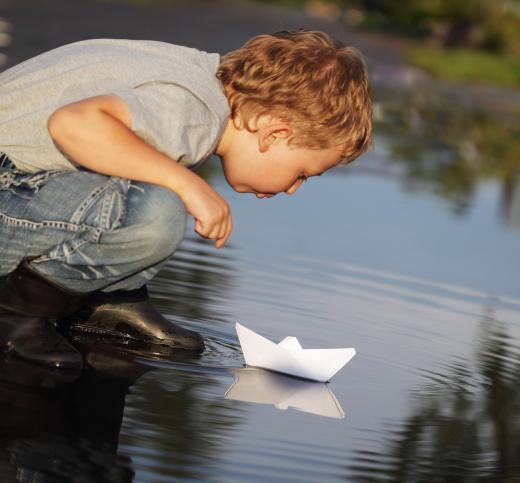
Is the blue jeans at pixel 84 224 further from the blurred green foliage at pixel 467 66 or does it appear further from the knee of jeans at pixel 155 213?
the blurred green foliage at pixel 467 66

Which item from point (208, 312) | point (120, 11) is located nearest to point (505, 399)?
point (208, 312)

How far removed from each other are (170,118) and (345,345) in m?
1.32

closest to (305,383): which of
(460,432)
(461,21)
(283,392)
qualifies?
(283,392)

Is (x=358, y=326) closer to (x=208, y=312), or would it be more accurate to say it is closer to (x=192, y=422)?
(x=208, y=312)

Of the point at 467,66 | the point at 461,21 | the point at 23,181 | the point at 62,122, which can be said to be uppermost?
the point at 62,122

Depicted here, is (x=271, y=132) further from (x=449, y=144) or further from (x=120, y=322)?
(x=449, y=144)

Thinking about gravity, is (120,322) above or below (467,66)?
above

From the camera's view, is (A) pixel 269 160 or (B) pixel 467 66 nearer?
(A) pixel 269 160

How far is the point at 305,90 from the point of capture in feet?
11.8

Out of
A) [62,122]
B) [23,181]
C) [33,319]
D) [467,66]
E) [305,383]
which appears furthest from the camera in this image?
[467,66]

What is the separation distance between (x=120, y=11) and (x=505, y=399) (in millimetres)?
20179

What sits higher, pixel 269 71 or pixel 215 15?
pixel 269 71

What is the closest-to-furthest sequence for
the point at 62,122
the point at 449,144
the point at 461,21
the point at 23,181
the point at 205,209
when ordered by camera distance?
the point at 62,122 < the point at 205,209 < the point at 23,181 < the point at 449,144 < the point at 461,21

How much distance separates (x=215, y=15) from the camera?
2575 centimetres
